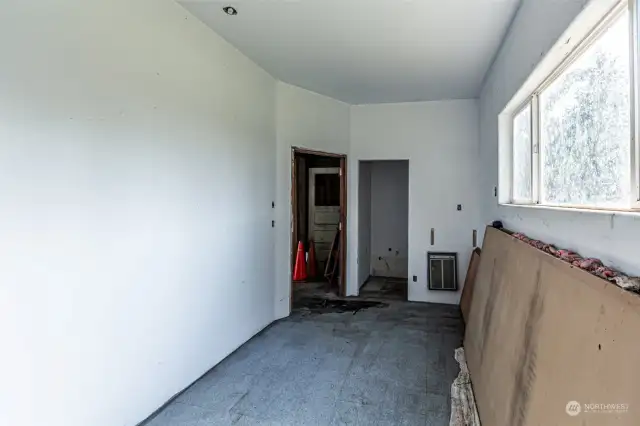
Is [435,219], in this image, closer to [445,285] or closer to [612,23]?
[445,285]

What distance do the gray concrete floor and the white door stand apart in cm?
316

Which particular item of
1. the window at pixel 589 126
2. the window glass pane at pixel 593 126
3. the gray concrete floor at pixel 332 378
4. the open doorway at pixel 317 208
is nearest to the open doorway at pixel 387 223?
the open doorway at pixel 317 208

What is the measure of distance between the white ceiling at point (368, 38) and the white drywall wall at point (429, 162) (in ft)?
2.38

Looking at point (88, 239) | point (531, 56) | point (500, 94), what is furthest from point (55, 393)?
point (500, 94)

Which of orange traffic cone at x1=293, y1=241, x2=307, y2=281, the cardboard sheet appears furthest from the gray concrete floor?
orange traffic cone at x1=293, y1=241, x2=307, y2=281

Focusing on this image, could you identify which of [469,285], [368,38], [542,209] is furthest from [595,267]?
[469,285]

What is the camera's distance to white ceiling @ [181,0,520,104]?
2.93 m

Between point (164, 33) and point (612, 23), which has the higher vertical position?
point (164, 33)

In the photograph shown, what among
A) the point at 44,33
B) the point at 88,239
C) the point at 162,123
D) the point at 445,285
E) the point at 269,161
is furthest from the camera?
the point at 445,285

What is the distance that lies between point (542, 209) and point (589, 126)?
605 millimetres

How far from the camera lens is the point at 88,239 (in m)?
2.16

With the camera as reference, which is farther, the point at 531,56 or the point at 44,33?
the point at 531,56

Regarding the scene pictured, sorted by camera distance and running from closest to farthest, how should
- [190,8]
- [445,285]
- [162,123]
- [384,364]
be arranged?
[162,123], [190,8], [384,364], [445,285]

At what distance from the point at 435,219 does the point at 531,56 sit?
342 centimetres
